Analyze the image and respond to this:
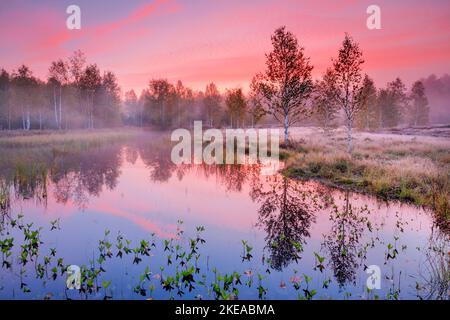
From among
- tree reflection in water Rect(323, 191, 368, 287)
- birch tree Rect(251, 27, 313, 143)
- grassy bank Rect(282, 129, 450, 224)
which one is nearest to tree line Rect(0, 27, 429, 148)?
birch tree Rect(251, 27, 313, 143)

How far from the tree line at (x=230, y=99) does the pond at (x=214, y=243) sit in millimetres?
17973

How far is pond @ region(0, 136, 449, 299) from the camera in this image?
20.3 feet

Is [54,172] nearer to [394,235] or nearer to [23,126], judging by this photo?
[394,235]

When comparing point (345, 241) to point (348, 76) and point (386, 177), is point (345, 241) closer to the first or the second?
point (386, 177)

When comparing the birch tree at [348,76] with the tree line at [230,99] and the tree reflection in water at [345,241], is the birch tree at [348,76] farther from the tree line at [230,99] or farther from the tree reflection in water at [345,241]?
the tree reflection in water at [345,241]

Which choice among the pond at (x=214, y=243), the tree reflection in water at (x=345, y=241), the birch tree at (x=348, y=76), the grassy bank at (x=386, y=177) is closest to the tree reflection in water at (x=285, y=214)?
the pond at (x=214, y=243)

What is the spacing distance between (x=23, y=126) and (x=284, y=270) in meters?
65.2

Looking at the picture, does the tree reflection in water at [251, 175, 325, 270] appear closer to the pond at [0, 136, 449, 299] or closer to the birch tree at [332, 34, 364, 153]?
the pond at [0, 136, 449, 299]

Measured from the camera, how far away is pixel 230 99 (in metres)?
69.1

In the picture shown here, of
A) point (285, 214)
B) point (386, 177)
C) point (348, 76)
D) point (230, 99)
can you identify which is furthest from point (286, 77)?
point (230, 99)

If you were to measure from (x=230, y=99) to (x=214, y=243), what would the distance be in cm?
6273

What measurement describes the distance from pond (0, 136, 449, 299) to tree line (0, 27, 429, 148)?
17973 millimetres

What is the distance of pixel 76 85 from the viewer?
200ft

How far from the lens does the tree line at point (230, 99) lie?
3154cm
